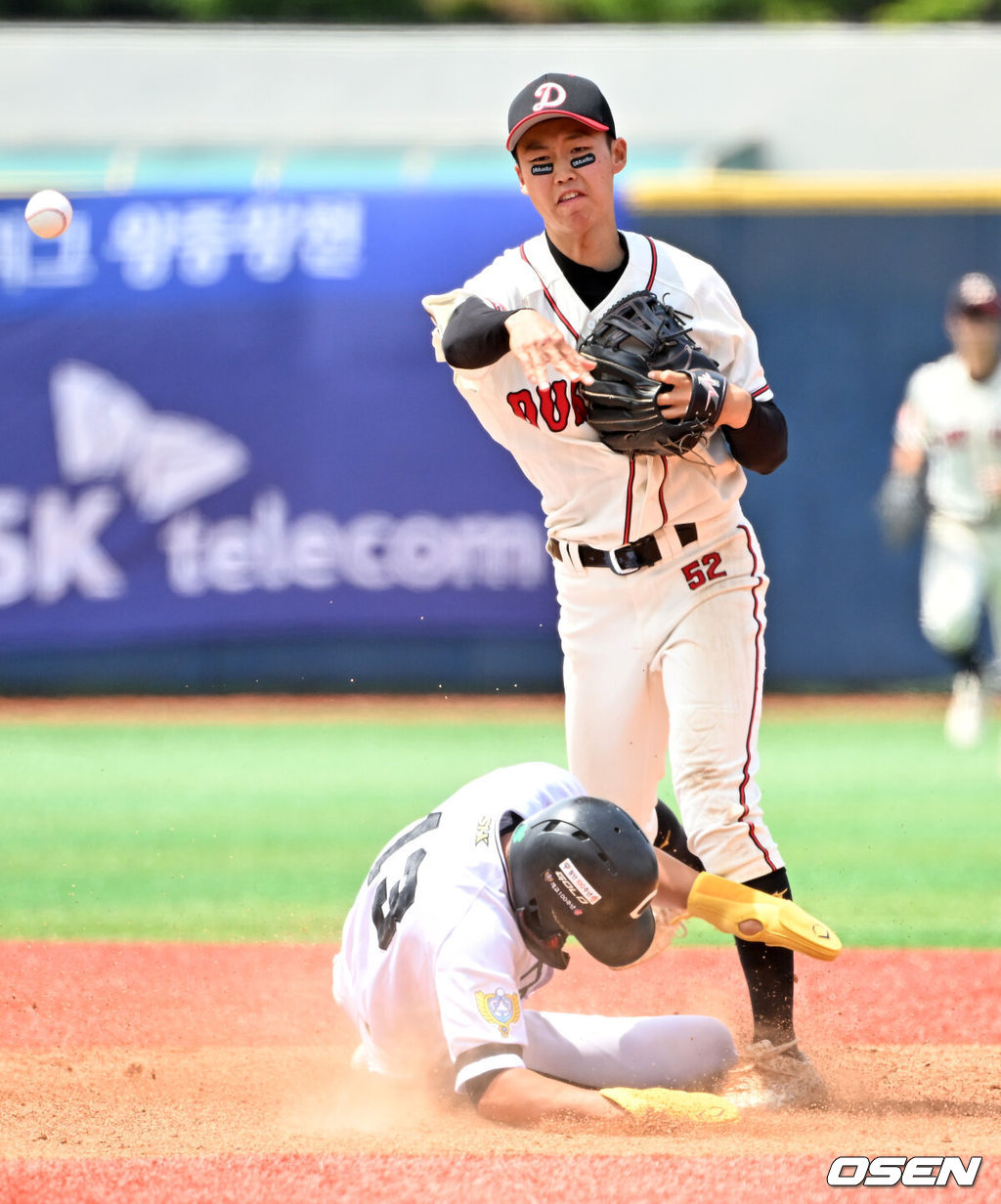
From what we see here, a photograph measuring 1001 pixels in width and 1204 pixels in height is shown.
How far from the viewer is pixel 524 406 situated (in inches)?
150

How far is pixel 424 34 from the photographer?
562 inches

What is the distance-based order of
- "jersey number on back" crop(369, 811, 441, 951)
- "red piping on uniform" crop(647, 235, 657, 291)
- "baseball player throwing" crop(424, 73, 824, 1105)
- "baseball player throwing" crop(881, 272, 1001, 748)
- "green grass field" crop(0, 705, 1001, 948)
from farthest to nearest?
"baseball player throwing" crop(881, 272, 1001, 748), "green grass field" crop(0, 705, 1001, 948), "red piping on uniform" crop(647, 235, 657, 291), "baseball player throwing" crop(424, 73, 824, 1105), "jersey number on back" crop(369, 811, 441, 951)

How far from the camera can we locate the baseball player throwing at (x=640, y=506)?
3.70 metres

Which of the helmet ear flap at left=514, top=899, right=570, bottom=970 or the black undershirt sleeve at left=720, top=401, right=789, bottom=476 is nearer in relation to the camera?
the helmet ear flap at left=514, top=899, right=570, bottom=970

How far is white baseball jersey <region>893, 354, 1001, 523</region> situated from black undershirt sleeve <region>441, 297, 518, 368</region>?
5588 mm

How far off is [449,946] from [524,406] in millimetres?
1201

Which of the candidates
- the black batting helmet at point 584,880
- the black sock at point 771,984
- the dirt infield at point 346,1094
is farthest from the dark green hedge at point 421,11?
the black batting helmet at point 584,880

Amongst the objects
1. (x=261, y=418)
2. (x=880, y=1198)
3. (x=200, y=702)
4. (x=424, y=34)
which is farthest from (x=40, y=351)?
(x=880, y=1198)

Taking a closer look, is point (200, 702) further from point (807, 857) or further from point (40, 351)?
point (807, 857)

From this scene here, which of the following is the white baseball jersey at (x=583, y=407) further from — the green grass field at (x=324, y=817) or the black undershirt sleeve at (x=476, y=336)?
the green grass field at (x=324, y=817)

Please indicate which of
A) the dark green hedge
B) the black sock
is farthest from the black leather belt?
the dark green hedge

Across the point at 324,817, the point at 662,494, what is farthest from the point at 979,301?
the point at 662,494

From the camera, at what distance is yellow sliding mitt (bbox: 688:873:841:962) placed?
3.62 metres

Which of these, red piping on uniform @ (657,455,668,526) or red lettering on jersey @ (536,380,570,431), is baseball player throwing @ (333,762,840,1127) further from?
red lettering on jersey @ (536,380,570,431)
